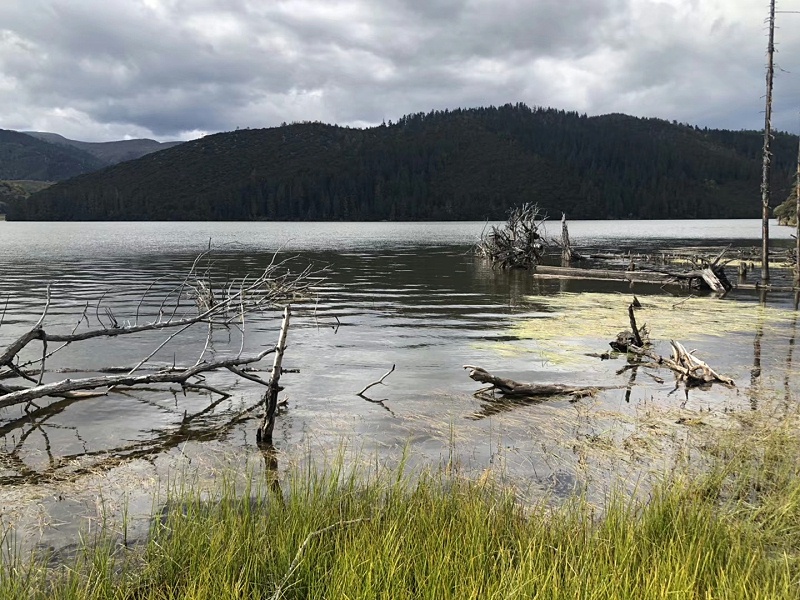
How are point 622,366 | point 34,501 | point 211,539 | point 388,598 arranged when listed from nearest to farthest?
point 388,598 < point 211,539 < point 34,501 < point 622,366

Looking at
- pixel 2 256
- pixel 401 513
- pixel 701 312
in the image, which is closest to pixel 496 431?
pixel 401 513

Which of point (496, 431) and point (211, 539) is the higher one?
point (211, 539)

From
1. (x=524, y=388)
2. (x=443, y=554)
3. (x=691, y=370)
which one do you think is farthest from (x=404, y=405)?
(x=443, y=554)

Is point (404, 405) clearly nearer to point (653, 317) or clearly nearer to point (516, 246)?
point (653, 317)

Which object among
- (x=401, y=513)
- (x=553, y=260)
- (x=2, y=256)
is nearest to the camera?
(x=401, y=513)

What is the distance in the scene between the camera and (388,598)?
3.81 meters

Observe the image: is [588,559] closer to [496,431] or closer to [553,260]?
[496,431]

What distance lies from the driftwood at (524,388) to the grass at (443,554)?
16.8ft

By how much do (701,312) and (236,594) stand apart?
22.3 meters

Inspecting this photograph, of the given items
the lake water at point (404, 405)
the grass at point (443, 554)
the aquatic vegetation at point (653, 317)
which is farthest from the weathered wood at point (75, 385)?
the aquatic vegetation at point (653, 317)

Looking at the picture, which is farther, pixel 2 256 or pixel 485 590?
pixel 2 256

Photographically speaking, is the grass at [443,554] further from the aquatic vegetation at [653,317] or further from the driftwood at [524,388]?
the aquatic vegetation at [653,317]

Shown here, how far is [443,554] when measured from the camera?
456 centimetres

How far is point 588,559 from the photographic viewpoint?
4.29 m
